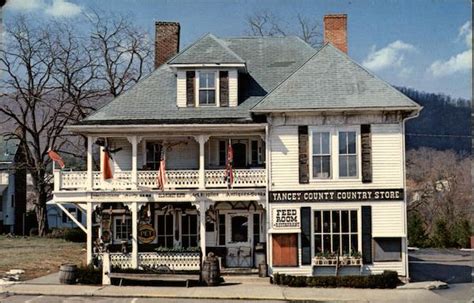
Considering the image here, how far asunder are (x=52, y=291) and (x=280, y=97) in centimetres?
1047

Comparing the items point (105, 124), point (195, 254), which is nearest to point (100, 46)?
point (105, 124)

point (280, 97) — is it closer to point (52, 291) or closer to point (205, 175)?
point (205, 175)

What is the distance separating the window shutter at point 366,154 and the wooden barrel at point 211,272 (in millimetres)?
6203

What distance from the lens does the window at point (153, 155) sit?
26469mm

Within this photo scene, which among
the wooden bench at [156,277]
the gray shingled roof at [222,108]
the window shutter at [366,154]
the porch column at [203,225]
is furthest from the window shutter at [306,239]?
the gray shingled roof at [222,108]

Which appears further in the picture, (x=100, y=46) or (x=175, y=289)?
(x=100, y=46)

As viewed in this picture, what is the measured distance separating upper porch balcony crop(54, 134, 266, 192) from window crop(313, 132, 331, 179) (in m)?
2.04

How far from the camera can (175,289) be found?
21.9m

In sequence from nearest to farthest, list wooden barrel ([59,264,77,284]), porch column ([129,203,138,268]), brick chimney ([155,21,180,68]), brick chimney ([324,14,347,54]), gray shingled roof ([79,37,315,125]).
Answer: wooden barrel ([59,264,77,284]), porch column ([129,203,138,268]), gray shingled roof ([79,37,315,125]), brick chimney ([324,14,347,54]), brick chimney ([155,21,180,68])

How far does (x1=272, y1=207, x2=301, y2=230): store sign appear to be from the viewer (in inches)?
933

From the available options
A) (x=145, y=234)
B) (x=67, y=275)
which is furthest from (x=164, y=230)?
(x=67, y=275)

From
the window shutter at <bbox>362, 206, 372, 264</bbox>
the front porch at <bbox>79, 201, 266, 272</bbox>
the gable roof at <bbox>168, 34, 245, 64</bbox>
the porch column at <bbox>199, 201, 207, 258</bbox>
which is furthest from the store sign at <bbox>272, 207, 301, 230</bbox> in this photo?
the gable roof at <bbox>168, 34, 245, 64</bbox>

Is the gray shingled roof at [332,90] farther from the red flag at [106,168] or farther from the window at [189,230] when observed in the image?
the window at [189,230]

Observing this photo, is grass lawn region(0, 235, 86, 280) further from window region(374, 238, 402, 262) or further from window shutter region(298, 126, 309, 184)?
window region(374, 238, 402, 262)
